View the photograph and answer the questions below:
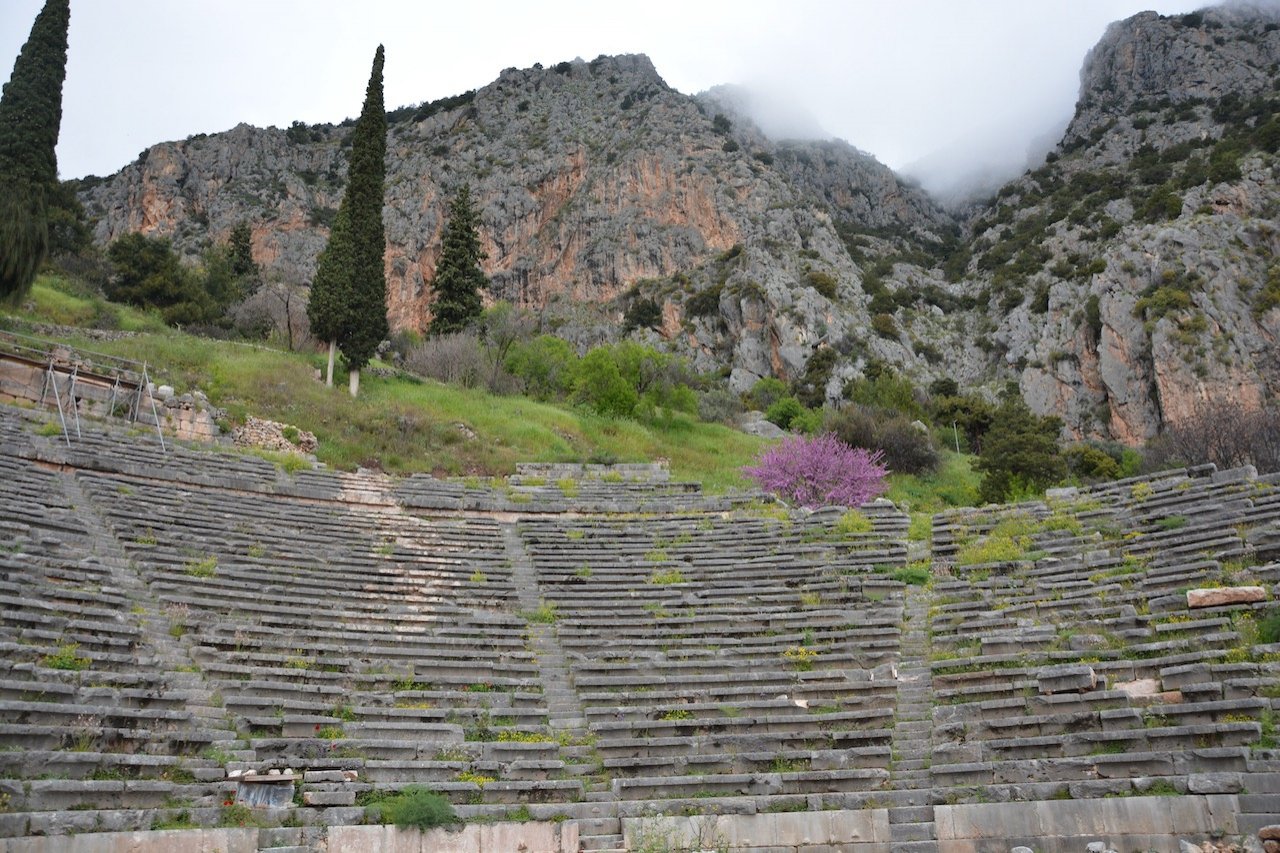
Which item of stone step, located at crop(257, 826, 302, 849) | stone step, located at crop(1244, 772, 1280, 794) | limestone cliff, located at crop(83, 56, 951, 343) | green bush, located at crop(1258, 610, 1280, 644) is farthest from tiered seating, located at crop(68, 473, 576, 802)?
limestone cliff, located at crop(83, 56, 951, 343)

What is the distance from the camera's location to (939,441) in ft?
160

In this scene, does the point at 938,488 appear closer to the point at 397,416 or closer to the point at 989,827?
the point at 397,416

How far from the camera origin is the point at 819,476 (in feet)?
94.1

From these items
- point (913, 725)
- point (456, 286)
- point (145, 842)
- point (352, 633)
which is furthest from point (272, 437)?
point (456, 286)

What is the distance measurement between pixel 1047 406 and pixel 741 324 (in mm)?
24382

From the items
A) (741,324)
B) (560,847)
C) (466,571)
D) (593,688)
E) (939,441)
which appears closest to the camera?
(560,847)

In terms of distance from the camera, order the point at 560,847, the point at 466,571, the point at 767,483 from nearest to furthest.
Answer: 1. the point at 560,847
2. the point at 466,571
3. the point at 767,483

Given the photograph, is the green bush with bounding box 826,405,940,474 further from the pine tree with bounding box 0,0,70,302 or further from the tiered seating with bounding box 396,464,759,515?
the pine tree with bounding box 0,0,70,302

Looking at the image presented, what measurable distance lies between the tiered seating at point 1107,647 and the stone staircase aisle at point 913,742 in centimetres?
23

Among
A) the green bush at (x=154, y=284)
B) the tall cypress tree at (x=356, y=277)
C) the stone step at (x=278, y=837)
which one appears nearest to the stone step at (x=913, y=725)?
the stone step at (x=278, y=837)

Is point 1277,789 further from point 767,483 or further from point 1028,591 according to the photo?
point 767,483

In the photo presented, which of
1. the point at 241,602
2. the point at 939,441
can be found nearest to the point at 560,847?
the point at 241,602

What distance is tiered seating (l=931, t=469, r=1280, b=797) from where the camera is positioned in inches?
418

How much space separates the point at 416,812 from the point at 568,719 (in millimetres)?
3018
